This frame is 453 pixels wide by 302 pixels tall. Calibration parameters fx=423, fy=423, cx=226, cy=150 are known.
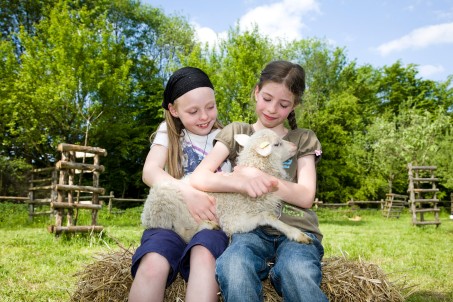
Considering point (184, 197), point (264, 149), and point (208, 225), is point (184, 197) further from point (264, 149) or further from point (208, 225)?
point (264, 149)

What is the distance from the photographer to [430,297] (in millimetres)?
5070

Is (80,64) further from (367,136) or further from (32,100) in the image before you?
(367,136)

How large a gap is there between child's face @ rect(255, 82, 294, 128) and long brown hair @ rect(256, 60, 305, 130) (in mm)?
43

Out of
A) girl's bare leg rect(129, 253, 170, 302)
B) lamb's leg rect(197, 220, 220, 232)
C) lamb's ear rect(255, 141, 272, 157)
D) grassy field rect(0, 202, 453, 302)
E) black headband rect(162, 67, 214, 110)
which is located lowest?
grassy field rect(0, 202, 453, 302)

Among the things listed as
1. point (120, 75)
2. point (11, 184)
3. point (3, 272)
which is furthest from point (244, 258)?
point (11, 184)

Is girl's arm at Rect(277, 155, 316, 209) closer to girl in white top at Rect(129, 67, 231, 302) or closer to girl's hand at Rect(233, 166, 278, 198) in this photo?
girl's hand at Rect(233, 166, 278, 198)

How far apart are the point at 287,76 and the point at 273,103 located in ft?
0.80

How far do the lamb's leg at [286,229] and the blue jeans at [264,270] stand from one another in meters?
0.04

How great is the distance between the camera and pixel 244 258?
2635 mm

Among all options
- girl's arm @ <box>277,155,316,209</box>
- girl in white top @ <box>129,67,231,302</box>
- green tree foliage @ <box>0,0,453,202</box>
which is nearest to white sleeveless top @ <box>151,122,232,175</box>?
girl in white top @ <box>129,67,231,302</box>

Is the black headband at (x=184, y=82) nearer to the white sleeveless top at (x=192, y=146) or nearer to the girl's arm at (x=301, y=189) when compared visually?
the white sleeveless top at (x=192, y=146)

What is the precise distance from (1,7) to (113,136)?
12.6 metres

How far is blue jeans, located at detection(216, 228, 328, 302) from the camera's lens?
254cm

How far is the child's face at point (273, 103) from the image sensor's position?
332 centimetres
